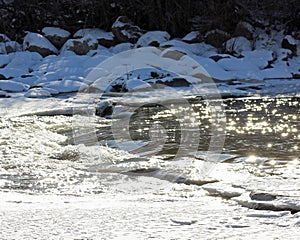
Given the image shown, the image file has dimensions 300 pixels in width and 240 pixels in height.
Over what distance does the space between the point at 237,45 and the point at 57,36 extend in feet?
21.4

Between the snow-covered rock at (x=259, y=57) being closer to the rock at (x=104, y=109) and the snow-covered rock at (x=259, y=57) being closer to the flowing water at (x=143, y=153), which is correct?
the flowing water at (x=143, y=153)

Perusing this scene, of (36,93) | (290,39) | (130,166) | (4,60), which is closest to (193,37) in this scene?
(290,39)

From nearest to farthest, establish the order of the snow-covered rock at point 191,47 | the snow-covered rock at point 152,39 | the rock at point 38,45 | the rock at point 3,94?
the rock at point 3,94 < the snow-covered rock at point 191,47 < the rock at point 38,45 < the snow-covered rock at point 152,39

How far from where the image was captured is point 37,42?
57.0ft

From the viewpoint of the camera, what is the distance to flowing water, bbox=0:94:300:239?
483 cm

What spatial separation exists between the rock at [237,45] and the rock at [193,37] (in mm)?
1136

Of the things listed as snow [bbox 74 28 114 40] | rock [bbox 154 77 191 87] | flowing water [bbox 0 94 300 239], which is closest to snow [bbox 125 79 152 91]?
rock [bbox 154 77 191 87]

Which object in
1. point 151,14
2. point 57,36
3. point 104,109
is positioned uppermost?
point 151,14

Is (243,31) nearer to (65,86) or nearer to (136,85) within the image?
(136,85)

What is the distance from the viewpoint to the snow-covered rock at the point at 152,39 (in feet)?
57.0

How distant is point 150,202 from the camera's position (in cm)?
399

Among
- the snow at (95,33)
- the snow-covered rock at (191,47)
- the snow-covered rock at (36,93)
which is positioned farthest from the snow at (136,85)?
the snow at (95,33)

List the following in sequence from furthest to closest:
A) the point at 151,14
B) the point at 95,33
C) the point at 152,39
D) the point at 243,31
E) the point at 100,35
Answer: the point at 151,14 < the point at 95,33 < the point at 100,35 < the point at 243,31 < the point at 152,39

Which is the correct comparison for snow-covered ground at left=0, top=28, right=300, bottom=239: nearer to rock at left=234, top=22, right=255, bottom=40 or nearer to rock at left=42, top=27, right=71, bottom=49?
rock at left=234, top=22, right=255, bottom=40
